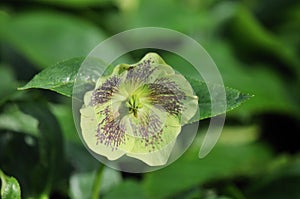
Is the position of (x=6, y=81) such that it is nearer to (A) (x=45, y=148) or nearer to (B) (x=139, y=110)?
(A) (x=45, y=148)

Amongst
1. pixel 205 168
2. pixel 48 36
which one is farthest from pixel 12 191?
pixel 48 36

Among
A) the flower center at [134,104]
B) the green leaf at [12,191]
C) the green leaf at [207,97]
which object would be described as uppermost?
the green leaf at [207,97]

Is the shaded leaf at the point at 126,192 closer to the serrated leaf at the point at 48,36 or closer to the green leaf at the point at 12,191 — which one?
the green leaf at the point at 12,191

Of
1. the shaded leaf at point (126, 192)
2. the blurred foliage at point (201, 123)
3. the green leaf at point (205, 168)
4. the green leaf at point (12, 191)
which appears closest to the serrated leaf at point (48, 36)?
the blurred foliage at point (201, 123)

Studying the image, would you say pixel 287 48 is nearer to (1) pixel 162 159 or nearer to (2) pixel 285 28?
(2) pixel 285 28

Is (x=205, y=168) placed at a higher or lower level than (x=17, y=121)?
higher

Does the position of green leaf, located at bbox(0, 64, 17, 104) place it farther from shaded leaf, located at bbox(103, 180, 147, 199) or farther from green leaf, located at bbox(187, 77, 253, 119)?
green leaf, located at bbox(187, 77, 253, 119)

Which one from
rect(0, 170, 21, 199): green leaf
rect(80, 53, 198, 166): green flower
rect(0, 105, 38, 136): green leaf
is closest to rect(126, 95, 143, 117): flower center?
rect(80, 53, 198, 166): green flower
